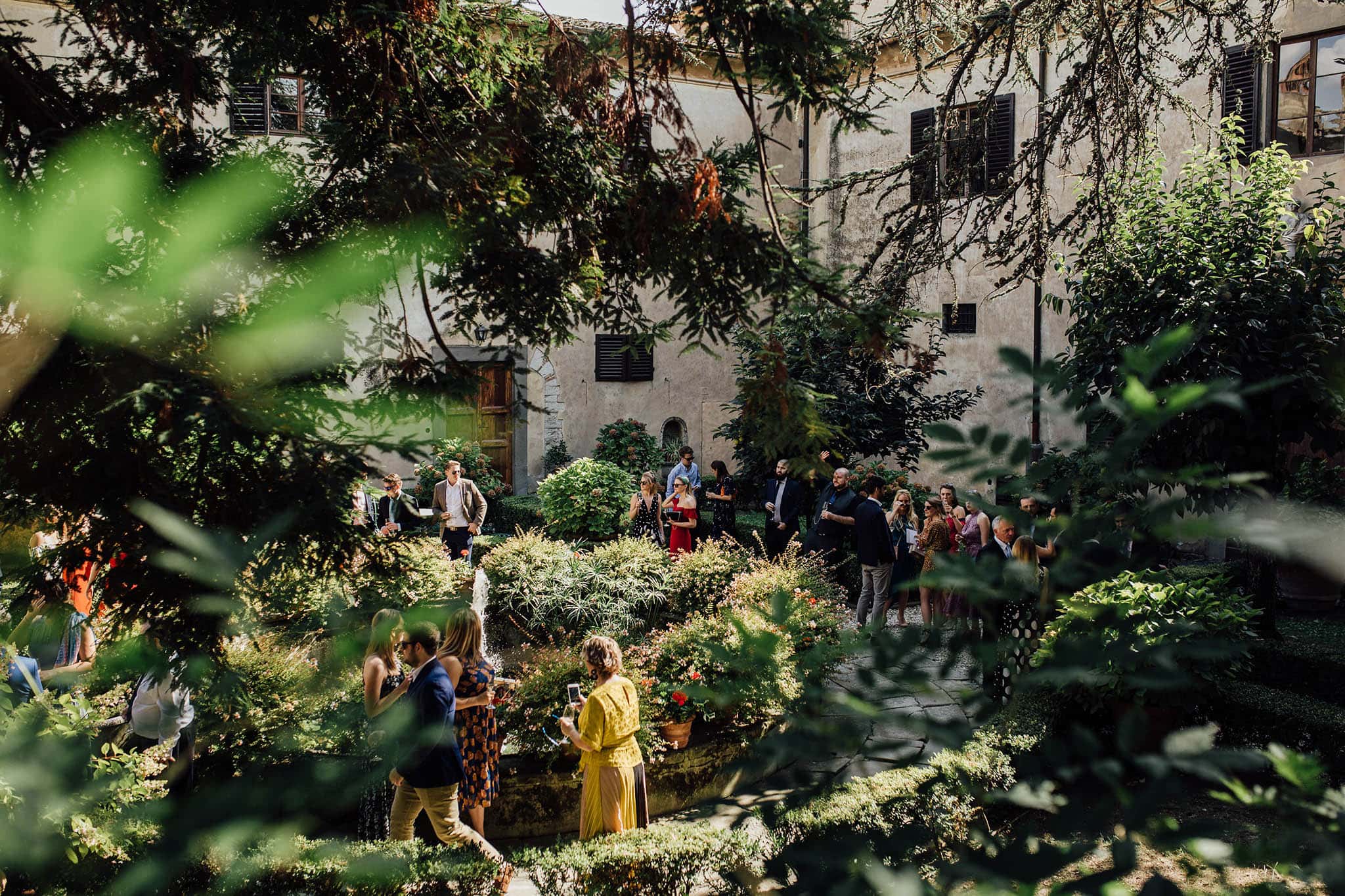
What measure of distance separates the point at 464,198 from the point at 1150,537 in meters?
3.06

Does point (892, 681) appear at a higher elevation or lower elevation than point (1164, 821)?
higher

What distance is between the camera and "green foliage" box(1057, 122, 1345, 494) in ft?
23.9

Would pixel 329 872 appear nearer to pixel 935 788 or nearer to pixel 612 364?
pixel 935 788

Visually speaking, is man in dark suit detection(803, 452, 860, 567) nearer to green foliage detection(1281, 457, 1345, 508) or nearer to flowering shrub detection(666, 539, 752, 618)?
flowering shrub detection(666, 539, 752, 618)

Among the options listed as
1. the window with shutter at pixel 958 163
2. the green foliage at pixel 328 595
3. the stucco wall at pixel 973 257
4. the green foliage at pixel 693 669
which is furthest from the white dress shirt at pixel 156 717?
the stucco wall at pixel 973 257

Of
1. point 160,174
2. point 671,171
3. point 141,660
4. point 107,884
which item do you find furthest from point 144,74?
point 107,884

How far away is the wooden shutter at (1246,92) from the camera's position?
12547 millimetres

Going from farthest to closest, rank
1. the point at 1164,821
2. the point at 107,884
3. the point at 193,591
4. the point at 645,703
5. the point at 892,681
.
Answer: the point at 645,703 < the point at 193,591 < the point at 107,884 < the point at 892,681 < the point at 1164,821

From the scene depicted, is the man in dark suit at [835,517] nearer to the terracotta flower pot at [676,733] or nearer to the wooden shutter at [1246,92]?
the terracotta flower pot at [676,733]

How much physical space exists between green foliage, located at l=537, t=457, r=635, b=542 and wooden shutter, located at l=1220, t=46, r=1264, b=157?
8852mm

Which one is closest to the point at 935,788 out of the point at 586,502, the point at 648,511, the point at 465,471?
the point at 648,511

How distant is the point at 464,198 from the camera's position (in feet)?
13.5

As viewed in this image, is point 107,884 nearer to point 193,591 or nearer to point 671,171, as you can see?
point 193,591

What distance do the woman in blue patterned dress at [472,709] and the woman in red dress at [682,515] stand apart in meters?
6.28
